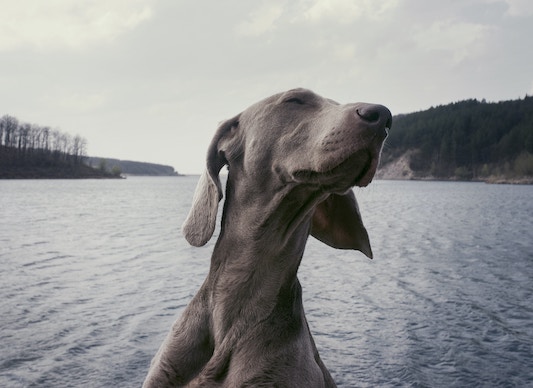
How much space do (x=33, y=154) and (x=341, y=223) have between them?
17893cm

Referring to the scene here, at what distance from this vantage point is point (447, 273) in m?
16.9

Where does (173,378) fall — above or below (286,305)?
below

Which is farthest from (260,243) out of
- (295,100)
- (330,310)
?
(330,310)

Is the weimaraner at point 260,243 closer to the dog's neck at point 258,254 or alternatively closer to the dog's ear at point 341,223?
the dog's neck at point 258,254

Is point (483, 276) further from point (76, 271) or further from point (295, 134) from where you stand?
point (295, 134)

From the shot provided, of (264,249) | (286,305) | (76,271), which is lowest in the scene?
(76,271)

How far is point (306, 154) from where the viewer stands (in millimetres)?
3428

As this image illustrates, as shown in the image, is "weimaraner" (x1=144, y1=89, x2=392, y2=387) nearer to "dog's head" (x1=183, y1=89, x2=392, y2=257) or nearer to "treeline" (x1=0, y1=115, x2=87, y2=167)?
"dog's head" (x1=183, y1=89, x2=392, y2=257)

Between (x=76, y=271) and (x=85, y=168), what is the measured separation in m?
178

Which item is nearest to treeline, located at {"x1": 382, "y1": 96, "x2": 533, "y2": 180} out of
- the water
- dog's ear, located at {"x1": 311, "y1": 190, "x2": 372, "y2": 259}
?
the water

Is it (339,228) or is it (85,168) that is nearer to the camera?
(339,228)

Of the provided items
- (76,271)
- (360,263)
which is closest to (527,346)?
(360,263)

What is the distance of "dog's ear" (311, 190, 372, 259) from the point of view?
169 inches

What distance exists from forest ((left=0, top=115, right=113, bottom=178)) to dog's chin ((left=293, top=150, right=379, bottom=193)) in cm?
16961
